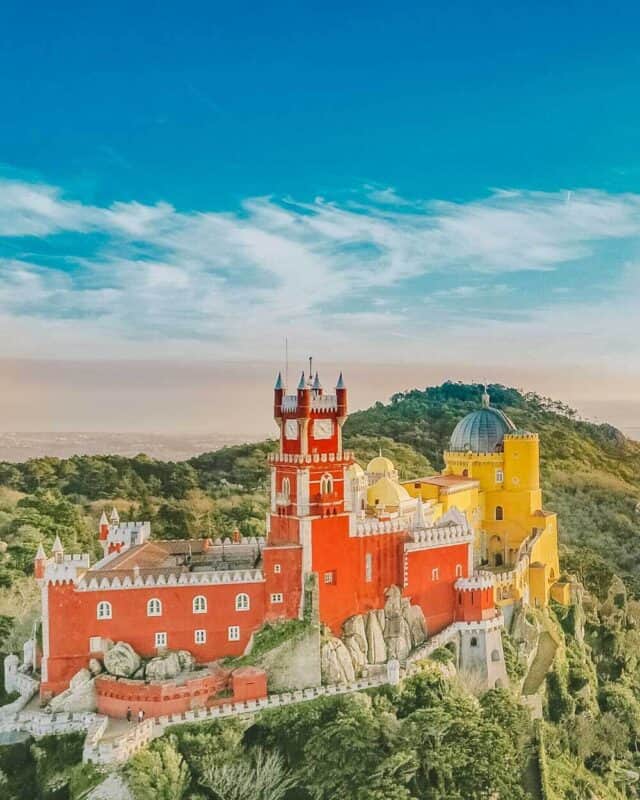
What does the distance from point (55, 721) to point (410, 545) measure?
17498mm

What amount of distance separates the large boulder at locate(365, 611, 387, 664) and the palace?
0.05 meters

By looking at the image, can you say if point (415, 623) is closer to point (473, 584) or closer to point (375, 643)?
point (375, 643)

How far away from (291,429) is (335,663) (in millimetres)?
10403

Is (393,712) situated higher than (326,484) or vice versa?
(326,484)

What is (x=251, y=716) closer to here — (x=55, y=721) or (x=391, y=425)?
(x=55, y=721)

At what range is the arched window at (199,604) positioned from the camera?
129ft

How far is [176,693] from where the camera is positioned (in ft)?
120

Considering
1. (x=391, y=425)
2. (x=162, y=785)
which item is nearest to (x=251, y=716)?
(x=162, y=785)

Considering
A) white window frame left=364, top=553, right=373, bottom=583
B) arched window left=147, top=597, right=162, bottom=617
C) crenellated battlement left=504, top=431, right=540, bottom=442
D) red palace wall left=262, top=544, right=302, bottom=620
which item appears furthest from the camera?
crenellated battlement left=504, top=431, right=540, bottom=442

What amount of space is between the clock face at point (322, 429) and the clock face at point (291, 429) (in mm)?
860

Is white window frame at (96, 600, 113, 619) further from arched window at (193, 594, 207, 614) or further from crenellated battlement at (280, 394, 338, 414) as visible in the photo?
crenellated battlement at (280, 394, 338, 414)

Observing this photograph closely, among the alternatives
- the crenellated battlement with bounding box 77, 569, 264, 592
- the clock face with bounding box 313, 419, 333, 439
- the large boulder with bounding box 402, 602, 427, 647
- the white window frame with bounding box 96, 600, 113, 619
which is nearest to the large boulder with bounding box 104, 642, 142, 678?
the white window frame with bounding box 96, 600, 113, 619

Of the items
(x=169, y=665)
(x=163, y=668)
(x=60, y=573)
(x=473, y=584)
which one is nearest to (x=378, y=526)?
(x=473, y=584)

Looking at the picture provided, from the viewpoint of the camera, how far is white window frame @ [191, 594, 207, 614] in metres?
39.4
